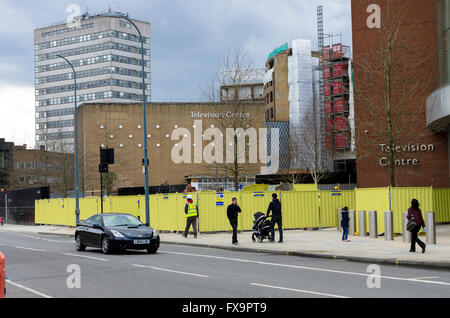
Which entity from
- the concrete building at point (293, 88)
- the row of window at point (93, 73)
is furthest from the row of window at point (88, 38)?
the concrete building at point (293, 88)

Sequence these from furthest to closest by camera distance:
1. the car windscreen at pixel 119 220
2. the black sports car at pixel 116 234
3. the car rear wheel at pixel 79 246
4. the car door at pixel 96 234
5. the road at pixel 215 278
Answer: the car rear wheel at pixel 79 246 → the car windscreen at pixel 119 220 → the car door at pixel 96 234 → the black sports car at pixel 116 234 → the road at pixel 215 278

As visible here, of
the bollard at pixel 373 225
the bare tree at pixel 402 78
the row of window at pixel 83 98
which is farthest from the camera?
the row of window at pixel 83 98

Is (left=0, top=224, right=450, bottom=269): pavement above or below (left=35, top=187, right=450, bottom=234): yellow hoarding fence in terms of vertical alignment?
below

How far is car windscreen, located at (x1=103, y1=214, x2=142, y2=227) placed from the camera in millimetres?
21234

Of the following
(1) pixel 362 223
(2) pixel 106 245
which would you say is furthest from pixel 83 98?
(2) pixel 106 245

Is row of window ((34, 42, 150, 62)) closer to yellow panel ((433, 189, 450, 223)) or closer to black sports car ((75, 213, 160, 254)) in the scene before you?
yellow panel ((433, 189, 450, 223))

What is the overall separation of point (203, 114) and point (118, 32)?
59289 mm

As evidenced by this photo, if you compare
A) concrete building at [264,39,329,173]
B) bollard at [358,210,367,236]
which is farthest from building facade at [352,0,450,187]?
concrete building at [264,39,329,173]

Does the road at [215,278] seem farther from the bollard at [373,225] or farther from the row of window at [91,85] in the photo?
the row of window at [91,85]

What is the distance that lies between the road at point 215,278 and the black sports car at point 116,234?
113 centimetres

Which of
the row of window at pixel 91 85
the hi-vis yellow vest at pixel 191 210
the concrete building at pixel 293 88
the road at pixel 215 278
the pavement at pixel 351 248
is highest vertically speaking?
the row of window at pixel 91 85

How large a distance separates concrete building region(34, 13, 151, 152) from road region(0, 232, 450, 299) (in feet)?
406

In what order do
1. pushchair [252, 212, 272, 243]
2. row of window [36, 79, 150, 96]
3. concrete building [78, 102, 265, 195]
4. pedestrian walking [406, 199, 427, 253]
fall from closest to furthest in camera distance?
pedestrian walking [406, 199, 427, 253] → pushchair [252, 212, 272, 243] → concrete building [78, 102, 265, 195] → row of window [36, 79, 150, 96]

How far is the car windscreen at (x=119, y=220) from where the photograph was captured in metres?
21.2
